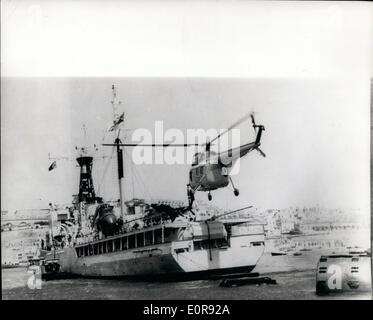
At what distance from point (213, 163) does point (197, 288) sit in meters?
0.72

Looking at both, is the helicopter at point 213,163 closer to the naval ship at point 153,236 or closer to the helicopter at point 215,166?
the helicopter at point 215,166

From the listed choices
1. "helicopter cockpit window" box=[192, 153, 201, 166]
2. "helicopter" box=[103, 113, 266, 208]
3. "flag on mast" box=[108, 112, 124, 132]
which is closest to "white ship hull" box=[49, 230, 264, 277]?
"helicopter" box=[103, 113, 266, 208]

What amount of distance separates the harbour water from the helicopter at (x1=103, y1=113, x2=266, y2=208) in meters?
0.47

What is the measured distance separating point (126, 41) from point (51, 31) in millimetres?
423

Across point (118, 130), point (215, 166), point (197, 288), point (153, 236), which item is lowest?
point (197, 288)

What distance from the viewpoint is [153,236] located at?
3266mm

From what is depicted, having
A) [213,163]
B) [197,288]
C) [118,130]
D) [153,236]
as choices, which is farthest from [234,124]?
[197,288]

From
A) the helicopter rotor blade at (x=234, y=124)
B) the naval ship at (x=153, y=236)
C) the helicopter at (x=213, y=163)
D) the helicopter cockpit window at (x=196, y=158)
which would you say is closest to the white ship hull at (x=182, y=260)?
the naval ship at (x=153, y=236)

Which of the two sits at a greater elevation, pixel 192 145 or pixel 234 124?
pixel 234 124

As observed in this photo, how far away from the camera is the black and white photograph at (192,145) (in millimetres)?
3150

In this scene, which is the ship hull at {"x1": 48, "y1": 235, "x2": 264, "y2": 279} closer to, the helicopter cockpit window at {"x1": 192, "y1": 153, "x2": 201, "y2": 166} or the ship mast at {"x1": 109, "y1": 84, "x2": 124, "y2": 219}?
the ship mast at {"x1": 109, "y1": 84, "x2": 124, "y2": 219}

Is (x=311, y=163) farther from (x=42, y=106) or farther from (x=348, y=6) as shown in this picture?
(x=42, y=106)

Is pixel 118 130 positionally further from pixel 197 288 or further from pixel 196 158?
pixel 197 288
